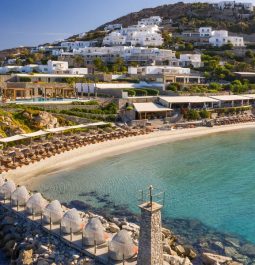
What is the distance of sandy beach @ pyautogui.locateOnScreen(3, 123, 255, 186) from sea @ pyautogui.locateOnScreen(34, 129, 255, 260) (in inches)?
35.5

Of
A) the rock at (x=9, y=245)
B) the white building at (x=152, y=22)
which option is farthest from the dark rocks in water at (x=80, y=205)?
the white building at (x=152, y=22)

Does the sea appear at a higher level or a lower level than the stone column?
lower

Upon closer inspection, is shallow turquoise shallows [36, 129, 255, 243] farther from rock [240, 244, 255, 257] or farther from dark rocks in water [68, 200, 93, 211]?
rock [240, 244, 255, 257]

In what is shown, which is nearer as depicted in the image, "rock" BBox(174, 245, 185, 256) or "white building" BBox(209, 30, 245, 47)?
"rock" BBox(174, 245, 185, 256)

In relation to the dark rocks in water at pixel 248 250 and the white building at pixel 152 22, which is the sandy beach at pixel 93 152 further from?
the white building at pixel 152 22

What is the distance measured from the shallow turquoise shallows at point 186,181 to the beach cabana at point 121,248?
7.80 metres

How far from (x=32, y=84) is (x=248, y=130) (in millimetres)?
29549

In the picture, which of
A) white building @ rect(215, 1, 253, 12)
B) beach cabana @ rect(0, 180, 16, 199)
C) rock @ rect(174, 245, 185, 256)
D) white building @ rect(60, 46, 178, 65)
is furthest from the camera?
white building @ rect(215, 1, 253, 12)

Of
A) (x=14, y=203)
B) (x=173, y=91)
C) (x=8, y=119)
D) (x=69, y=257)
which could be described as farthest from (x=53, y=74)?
(x=69, y=257)

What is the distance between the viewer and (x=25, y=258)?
1630 cm

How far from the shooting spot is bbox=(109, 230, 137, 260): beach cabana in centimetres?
1512

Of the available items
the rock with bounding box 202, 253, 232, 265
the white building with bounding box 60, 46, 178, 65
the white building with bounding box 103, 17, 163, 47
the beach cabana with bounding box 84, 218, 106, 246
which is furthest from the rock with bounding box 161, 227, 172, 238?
the white building with bounding box 103, 17, 163, 47

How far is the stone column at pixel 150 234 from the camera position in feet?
44.0

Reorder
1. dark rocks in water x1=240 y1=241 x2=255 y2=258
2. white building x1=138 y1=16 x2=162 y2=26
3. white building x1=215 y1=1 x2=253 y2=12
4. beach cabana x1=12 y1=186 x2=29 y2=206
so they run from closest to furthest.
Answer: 1. dark rocks in water x1=240 y1=241 x2=255 y2=258
2. beach cabana x1=12 y1=186 x2=29 y2=206
3. white building x1=138 y1=16 x2=162 y2=26
4. white building x1=215 y1=1 x2=253 y2=12
